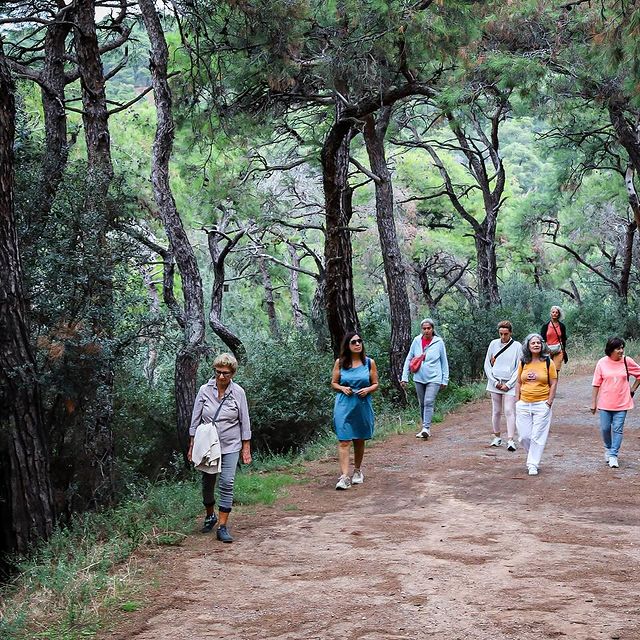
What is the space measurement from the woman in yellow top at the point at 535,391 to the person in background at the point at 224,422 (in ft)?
13.0

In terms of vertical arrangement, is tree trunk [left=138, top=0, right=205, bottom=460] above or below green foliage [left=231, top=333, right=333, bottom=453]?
above

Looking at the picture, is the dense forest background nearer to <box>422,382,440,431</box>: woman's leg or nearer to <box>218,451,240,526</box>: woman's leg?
<box>218,451,240,526</box>: woman's leg

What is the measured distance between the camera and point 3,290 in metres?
8.39

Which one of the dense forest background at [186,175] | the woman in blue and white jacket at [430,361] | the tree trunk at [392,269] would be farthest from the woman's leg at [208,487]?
the tree trunk at [392,269]

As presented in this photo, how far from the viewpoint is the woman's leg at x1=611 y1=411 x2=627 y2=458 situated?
10.8m

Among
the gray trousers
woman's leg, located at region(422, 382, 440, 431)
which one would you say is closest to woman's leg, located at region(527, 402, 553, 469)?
woman's leg, located at region(422, 382, 440, 431)

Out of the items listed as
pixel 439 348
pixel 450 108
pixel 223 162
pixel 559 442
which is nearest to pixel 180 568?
pixel 439 348

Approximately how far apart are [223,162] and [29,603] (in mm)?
18960

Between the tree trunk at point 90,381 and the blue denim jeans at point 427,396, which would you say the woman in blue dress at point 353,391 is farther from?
the blue denim jeans at point 427,396

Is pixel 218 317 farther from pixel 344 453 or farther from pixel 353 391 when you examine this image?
pixel 353 391

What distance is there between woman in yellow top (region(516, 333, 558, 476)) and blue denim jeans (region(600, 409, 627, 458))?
3.04 feet

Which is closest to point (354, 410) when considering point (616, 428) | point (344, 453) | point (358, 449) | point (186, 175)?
point (344, 453)

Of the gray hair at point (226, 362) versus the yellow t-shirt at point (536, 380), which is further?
the yellow t-shirt at point (536, 380)

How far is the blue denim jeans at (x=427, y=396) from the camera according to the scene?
13297mm
